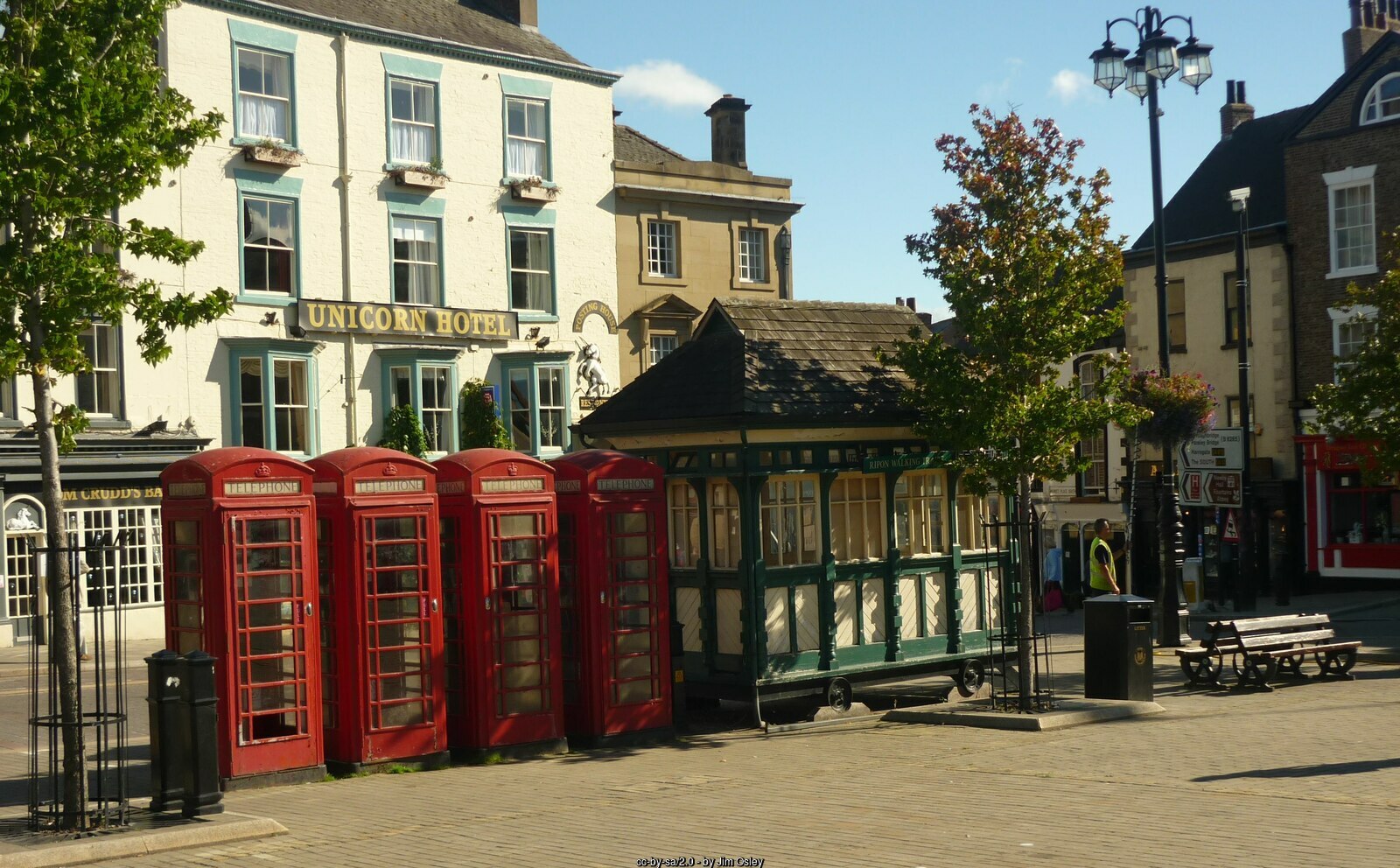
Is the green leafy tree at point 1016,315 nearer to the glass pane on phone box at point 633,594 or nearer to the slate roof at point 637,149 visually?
the glass pane on phone box at point 633,594

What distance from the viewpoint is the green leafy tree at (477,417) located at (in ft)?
112

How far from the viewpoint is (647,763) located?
1320 centimetres

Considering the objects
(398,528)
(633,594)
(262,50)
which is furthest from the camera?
(262,50)

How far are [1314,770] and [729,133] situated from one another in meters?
34.4

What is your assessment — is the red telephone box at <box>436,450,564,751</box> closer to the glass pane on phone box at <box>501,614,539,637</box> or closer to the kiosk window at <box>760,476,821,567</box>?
the glass pane on phone box at <box>501,614,539,637</box>

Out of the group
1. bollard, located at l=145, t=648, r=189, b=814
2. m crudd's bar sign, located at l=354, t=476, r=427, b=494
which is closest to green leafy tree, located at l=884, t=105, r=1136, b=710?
m crudd's bar sign, located at l=354, t=476, r=427, b=494

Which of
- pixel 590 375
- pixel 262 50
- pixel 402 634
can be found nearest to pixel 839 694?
pixel 402 634

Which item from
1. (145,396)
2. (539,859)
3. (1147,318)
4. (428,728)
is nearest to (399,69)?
(145,396)

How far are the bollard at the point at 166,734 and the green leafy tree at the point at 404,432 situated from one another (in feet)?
71.9

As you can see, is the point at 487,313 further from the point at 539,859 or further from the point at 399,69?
the point at 539,859

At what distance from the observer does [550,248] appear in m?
36.2

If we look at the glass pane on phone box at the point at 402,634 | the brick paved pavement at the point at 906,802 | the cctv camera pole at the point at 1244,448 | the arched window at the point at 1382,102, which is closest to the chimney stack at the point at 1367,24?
the arched window at the point at 1382,102

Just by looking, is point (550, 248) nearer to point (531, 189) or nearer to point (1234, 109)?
point (531, 189)

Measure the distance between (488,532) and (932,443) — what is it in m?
5.14
